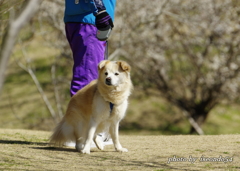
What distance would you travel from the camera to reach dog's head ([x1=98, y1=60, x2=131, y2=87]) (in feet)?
13.5

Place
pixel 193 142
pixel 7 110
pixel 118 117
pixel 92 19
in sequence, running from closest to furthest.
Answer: pixel 118 117
pixel 92 19
pixel 193 142
pixel 7 110

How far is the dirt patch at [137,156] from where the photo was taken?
3539 millimetres

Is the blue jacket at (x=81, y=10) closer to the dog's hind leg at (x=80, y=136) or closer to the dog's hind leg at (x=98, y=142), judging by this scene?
the dog's hind leg at (x=80, y=136)

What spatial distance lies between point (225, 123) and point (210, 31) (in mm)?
2878

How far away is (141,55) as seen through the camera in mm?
11539

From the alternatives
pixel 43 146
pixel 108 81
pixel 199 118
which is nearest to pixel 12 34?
pixel 108 81

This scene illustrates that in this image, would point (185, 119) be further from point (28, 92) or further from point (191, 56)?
point (28, 92)

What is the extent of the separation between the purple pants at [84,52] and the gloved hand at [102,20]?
0.92ft

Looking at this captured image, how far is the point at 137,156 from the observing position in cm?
405

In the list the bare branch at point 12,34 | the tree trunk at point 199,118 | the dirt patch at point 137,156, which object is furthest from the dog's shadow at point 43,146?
the tree trunk at point 199,118

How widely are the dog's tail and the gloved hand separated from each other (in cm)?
115

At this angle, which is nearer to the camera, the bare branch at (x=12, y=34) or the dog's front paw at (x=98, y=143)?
the bare branch at (x=12, y=34)

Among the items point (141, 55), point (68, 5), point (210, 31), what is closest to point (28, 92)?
point (141, 55)

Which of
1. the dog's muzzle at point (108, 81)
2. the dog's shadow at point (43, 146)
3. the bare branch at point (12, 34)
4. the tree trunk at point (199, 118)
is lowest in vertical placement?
the tree trunk at point (199, 118)
